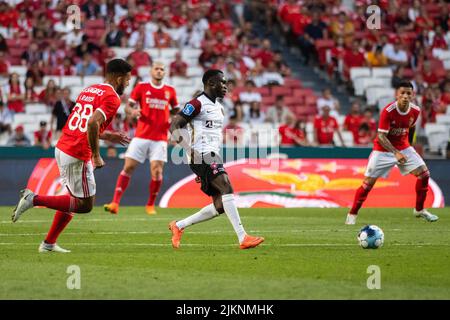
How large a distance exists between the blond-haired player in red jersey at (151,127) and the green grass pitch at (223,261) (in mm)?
1961

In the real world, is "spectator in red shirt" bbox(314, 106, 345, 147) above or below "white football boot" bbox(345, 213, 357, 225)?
above

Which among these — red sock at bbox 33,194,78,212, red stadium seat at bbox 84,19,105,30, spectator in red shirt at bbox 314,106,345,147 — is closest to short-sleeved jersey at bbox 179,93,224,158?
red sock at bbox 33,194,78,212

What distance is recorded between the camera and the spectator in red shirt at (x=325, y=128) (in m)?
25.3

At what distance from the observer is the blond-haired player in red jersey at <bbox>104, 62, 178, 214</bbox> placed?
19.6m

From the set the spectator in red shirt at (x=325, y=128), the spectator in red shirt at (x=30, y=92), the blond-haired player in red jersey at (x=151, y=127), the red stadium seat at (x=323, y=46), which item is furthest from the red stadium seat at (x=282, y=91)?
the blond-haired player in red jersey at (x=151, y=127)

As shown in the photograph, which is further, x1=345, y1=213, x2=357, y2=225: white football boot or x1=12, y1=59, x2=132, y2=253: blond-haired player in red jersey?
x1=345, y1=213, x2=357, y2=225: white football boot

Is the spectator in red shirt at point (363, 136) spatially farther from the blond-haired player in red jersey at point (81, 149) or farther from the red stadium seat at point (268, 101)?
the blond-haired player in red jersey at point (81, 149)

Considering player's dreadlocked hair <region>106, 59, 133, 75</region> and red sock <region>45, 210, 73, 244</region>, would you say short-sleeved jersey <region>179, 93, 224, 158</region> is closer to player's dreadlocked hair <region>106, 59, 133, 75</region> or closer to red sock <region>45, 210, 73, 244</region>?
player's dreadlocked hair <region>106, 59, 133, 75</region>

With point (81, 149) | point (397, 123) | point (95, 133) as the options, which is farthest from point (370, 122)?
point (95, 133)

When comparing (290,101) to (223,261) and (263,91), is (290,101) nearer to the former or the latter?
(263,91)

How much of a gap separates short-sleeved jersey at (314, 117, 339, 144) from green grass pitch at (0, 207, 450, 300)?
752cm

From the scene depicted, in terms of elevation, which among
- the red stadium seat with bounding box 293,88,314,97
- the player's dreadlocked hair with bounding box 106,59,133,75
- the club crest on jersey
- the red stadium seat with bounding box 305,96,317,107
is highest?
the player's dreadlocked hair with bounding box 106,59,133,75

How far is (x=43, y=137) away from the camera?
2323cm
